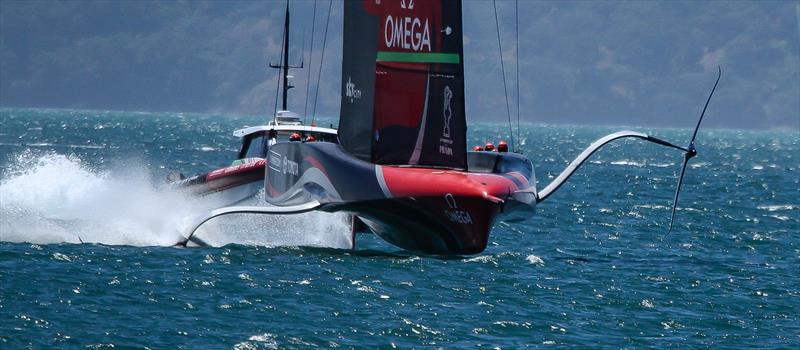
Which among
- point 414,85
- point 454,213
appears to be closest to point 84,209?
point 414,85

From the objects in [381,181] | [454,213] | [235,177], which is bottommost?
[454,213]

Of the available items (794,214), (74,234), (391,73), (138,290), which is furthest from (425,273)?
(794,214)

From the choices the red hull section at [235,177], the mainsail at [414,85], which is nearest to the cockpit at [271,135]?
the red hull section at [235,177]

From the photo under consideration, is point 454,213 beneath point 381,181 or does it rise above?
beneath

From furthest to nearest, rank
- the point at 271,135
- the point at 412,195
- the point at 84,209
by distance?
the point at 84,209, the point at 271,135, the point at 412,195

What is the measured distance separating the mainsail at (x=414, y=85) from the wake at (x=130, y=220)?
368cm

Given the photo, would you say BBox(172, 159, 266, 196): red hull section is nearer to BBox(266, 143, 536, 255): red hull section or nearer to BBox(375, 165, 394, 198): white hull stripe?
BBox(266, 143, 536, 255): red hull section

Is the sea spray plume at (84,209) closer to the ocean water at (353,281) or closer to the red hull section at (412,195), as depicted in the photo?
the ocean water at (353,281)

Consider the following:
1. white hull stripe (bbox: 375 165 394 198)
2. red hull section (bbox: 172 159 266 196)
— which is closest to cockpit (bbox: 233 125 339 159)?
red hull section (bbox: 172 159 266 196)

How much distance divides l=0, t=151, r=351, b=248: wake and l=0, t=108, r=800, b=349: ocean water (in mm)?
44

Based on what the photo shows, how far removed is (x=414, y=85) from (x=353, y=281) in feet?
11.5

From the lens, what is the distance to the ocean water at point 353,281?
1919 cm

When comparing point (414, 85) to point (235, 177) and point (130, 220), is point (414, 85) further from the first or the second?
point (130, 220)

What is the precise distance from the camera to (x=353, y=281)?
23.2 metres
